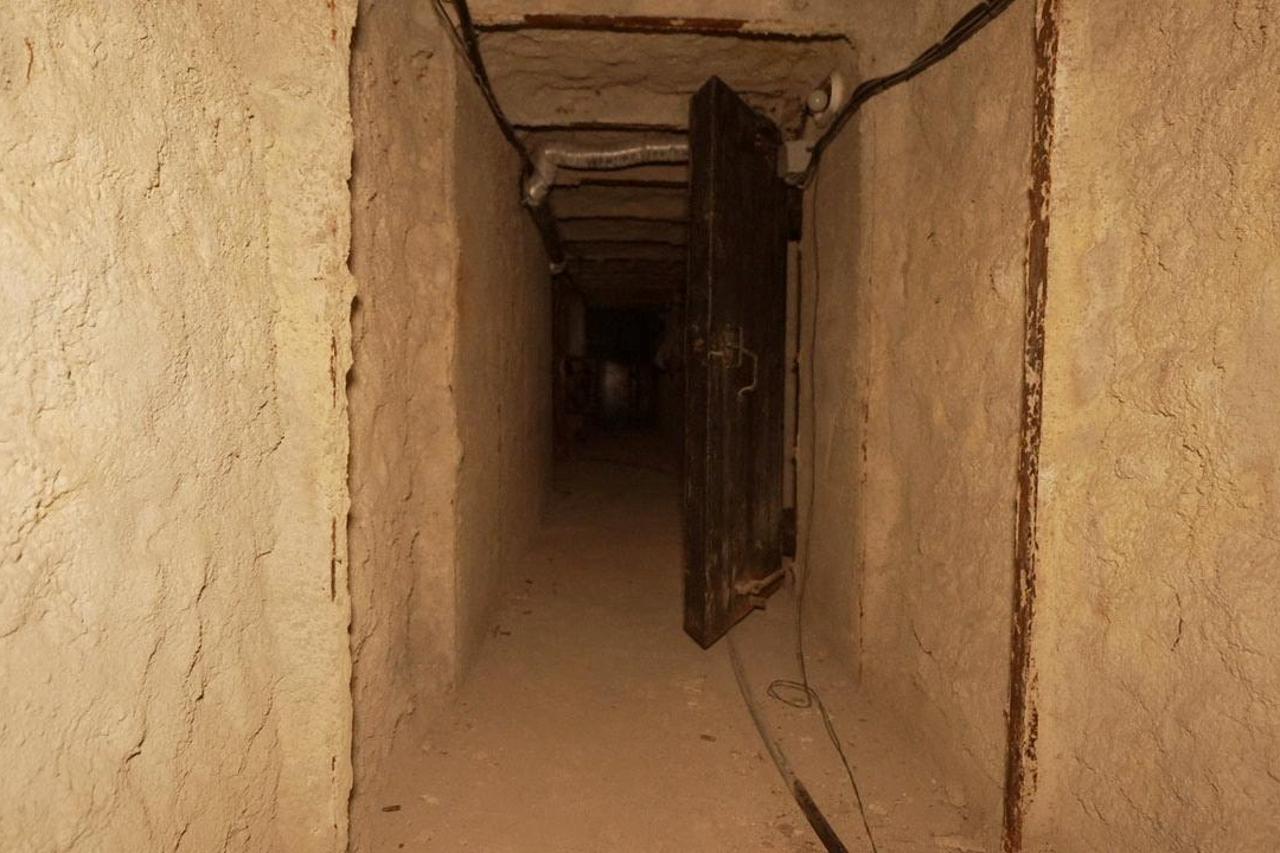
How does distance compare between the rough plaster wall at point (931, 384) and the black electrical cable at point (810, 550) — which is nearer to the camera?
the rough plaster wall at point (931, 384)

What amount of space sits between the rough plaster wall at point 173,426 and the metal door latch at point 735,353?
1.80m

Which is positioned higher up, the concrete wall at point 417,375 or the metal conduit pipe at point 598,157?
the metal conduit pipe at point 598,157

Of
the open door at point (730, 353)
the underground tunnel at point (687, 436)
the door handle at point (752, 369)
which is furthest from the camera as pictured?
the door handle at point (752, 369)

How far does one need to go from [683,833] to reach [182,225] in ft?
6.38

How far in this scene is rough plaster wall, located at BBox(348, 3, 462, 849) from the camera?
72.4 inches

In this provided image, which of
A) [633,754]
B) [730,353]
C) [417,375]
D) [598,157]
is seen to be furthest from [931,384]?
[598,157]

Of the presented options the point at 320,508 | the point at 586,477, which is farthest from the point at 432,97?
the point at 586,477

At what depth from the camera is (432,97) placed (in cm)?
232

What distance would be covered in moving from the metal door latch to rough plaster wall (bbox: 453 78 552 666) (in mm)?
1061

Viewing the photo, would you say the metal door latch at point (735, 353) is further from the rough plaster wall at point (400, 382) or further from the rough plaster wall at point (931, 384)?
the rough plaster wall at point (400, 382)

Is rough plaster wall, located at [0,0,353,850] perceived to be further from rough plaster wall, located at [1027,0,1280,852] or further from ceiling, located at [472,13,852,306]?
rough plaster wall, located at [1027,0,1280,852]

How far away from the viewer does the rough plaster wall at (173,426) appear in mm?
875

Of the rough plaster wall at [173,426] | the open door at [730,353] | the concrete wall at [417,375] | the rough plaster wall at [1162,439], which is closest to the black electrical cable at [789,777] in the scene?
the open door at [730,353]

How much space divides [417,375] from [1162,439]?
2102 mm
